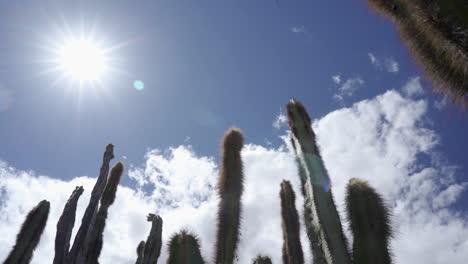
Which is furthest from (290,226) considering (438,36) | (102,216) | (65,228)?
(65,228)

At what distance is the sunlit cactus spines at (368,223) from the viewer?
4.71 metres

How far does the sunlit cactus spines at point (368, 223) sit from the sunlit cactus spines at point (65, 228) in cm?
841

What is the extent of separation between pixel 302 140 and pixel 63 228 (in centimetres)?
815

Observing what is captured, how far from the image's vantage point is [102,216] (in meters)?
11.2

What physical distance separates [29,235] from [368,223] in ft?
35.0

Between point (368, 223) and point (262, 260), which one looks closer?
point (368, 223)

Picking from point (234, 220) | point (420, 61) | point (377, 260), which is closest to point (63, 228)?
point (234, 220)

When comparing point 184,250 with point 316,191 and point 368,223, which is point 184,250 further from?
point 368,223

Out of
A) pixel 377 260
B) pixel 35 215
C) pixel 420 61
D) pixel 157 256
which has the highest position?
pixel 35 215

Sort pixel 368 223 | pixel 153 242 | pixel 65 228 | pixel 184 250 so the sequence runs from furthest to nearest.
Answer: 1. pixel 65 228
2. pixel 153 242
3. pixel 184 250
4. pixel 368 223

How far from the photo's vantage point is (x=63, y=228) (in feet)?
32.0

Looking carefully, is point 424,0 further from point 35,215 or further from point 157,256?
point 35,215

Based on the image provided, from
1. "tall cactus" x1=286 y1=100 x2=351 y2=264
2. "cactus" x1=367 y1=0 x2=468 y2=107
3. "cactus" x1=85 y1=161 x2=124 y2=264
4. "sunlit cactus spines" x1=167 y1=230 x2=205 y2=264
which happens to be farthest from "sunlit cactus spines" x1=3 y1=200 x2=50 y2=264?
"cactus" x1=367 y1=0 x2=468 y2=107

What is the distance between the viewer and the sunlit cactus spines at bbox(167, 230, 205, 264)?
6.18m
